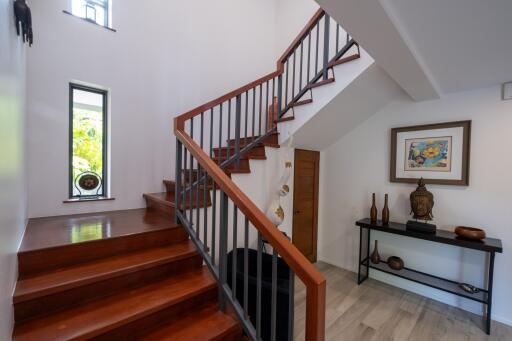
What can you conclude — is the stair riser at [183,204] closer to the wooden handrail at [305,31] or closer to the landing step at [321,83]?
the landing step at [321,83]

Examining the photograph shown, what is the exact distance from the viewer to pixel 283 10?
443 centimetres

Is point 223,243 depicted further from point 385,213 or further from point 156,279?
point 385,213

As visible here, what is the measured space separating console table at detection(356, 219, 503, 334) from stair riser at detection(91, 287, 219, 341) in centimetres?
220

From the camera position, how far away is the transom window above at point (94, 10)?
249 cm

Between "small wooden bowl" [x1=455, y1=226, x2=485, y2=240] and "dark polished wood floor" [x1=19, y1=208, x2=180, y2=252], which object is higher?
"dark polished wood floor" [x1=19, y1=208, x2=180, y2=252]

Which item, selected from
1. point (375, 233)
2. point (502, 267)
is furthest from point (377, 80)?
point (502, 267)

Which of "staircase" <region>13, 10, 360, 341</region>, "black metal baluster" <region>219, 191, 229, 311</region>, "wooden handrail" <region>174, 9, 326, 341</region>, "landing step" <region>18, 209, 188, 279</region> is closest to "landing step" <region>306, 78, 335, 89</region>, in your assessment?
"staircase" <region>13, 10, 360, 341</region>

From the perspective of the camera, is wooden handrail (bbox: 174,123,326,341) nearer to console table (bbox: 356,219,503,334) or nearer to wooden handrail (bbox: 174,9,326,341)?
wooden handrail (bbox: 174,9,326,341)

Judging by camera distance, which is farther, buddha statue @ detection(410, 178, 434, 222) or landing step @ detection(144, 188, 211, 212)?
buddha statue @ detection(410, 178, 434, 222)

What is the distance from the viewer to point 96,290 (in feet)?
4.66

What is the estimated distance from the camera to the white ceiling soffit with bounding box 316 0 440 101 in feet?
4.06

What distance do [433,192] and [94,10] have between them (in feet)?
14.9

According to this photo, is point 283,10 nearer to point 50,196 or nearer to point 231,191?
point 231,191

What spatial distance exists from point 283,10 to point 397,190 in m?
3.93
